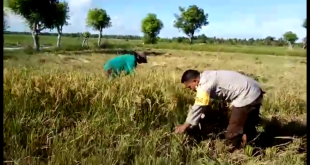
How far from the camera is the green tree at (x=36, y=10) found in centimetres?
3369

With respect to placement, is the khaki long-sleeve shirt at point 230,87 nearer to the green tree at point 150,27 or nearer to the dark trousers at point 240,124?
the dark trousers at point 240,124

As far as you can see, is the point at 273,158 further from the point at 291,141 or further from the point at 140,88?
the point at 140,88

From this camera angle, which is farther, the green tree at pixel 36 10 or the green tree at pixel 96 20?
the green tree at pixel 96 20

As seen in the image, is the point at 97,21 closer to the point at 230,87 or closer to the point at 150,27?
the point at 150,27

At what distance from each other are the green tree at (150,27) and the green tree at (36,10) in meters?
35.8

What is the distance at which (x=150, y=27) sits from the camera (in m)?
71.2

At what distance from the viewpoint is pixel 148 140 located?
4441mm

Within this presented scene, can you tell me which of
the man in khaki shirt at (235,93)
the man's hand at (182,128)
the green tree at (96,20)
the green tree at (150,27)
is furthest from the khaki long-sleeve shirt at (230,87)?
the green tree at (150,27)

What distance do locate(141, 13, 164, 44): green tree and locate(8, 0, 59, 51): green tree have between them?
3580 centimetres

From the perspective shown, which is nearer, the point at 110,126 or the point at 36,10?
the point at 110,126

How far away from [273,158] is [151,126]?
148 centimetres

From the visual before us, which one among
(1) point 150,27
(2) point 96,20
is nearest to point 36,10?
(2) point 96,20

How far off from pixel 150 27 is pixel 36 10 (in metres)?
38.4

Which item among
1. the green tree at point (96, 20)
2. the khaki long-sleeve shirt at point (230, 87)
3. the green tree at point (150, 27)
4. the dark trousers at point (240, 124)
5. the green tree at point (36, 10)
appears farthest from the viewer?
the green tree at point (150, 27)
